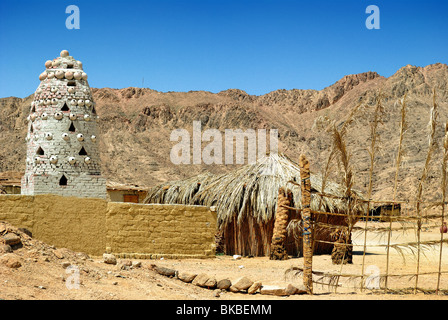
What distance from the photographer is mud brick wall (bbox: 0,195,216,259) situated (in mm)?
12109

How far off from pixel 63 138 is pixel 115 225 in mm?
2420

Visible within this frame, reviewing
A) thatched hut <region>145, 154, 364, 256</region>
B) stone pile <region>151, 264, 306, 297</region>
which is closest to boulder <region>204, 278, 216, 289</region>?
stone pile <region>151, 264, 306, 297</region>

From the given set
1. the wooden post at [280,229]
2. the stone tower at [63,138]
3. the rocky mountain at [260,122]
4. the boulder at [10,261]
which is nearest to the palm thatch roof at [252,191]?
the wooden post at [280,229]

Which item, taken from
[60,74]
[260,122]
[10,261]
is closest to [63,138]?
[60,74]

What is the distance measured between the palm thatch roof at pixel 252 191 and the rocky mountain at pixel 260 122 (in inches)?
1019

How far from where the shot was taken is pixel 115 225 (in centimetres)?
1271

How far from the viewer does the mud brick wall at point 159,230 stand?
12.7 meters

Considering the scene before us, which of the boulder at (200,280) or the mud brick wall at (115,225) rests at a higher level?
the mud brick wall at (115,225)

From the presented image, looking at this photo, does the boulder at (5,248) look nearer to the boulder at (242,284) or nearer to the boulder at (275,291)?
the boulder at (242,284)

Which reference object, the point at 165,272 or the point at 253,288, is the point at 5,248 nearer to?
the point at 165,272

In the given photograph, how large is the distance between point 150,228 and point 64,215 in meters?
2.09

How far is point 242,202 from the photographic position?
1491cm

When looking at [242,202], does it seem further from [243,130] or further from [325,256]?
[243,130]
